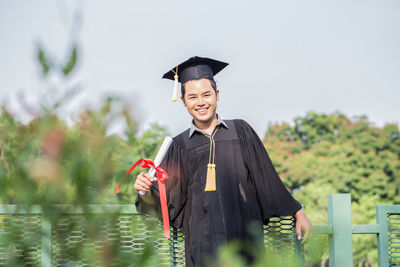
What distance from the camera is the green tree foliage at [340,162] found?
24.0m

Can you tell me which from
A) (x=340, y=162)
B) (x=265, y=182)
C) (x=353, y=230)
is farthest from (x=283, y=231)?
(x=340, y=162)

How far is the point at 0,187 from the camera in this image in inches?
24.7

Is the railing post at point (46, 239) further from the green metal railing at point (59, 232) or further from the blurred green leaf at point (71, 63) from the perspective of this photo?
the blurred green leaf at point (71, 63)

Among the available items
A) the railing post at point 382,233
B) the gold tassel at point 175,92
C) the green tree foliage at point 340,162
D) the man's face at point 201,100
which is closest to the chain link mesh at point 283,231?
the railing post at point 382,233

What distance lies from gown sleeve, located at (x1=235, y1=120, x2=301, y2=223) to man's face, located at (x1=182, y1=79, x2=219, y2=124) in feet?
0.91

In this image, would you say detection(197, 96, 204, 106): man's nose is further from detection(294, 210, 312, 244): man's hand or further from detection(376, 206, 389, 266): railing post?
detection(376, 206, 389, 266): railing post

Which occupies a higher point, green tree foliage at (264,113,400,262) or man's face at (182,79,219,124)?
man's face at (182,79,219,124)

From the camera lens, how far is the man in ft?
9.36

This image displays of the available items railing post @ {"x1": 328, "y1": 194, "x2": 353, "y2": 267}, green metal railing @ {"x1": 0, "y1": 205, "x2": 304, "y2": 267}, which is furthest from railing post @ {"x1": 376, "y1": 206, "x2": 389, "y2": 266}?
green metal railing @ {"x1": 0, "y1": 205, "x2": 304, "y2": 267}

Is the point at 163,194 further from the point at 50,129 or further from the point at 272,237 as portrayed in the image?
the point at 50,129

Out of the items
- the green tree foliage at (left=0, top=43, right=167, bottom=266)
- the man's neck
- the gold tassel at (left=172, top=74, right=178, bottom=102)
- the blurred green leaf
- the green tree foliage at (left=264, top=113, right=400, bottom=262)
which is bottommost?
the green tree foliage at (left=264, top=113, right=400, bottom=262)

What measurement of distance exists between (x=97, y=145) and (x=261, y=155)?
249cm

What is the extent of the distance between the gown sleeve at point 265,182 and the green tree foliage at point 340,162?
810 inches

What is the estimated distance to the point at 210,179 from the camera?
112 inches
